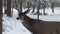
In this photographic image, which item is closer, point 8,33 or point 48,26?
point 8,33

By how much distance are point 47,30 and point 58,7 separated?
2467 cm

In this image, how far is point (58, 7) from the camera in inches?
1209

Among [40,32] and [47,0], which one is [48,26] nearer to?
[40,32]

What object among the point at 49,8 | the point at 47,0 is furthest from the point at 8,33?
the point at 49,8

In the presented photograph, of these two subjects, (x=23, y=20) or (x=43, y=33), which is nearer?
(x=43, y=33)

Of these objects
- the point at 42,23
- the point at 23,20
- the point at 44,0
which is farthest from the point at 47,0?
the point at 42,23

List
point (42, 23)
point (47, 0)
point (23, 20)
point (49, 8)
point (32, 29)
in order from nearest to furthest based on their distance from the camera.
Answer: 1. point (42, 23)
2. point (32, 29)
3. point (23, 20)
4. point (47, 0)
5. point (49, 8)

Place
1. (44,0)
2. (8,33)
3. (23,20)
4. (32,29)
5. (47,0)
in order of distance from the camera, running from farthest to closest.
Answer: (47,0), (44,0), (23,20), (32,29), (8,33)

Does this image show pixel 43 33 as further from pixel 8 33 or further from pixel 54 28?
pixel 8 33

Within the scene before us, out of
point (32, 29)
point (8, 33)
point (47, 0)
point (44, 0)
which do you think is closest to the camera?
point (8, 33)

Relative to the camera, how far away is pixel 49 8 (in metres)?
32.5

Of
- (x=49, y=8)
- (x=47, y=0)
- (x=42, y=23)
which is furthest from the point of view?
(x=49, y=8)

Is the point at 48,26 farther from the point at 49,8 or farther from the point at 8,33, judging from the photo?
the point at 49,8

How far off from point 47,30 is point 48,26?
17 cm
